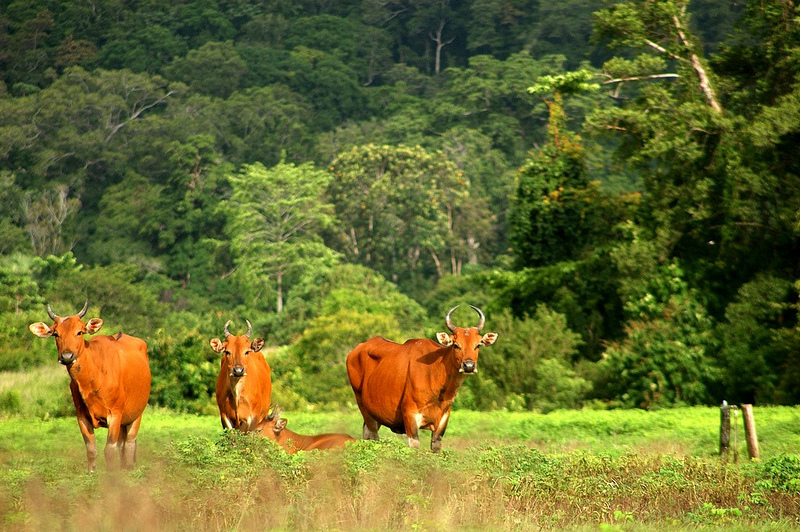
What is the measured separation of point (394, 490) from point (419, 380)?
2293mm

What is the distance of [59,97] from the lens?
245 feet

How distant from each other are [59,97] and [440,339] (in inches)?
2563

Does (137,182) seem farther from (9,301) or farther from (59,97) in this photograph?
(9,301)

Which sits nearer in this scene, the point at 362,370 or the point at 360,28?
the point at 362,370

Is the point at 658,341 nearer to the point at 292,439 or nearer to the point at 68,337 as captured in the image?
the point at 292,439

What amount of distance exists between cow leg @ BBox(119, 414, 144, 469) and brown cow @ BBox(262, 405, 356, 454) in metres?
1.58

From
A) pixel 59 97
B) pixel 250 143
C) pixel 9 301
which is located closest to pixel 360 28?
pixel 250 143

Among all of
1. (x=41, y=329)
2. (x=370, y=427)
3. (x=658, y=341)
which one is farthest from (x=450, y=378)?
(x=658, y=341)

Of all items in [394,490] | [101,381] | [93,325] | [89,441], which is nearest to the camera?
[394,490]

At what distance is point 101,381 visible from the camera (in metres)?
13.9

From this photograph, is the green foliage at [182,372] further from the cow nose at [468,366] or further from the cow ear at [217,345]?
the cow nose at [468,366]

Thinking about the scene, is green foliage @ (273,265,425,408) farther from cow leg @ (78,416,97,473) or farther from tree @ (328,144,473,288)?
tree @ (328,144,473,288)

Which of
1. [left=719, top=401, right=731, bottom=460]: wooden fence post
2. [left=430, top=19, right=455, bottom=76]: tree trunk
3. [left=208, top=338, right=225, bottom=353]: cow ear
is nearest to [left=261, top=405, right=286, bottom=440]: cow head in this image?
[left=208, top=338, right=225, bottom=353]: cow ear

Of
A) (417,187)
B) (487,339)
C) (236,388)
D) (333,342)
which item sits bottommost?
(333,342)
